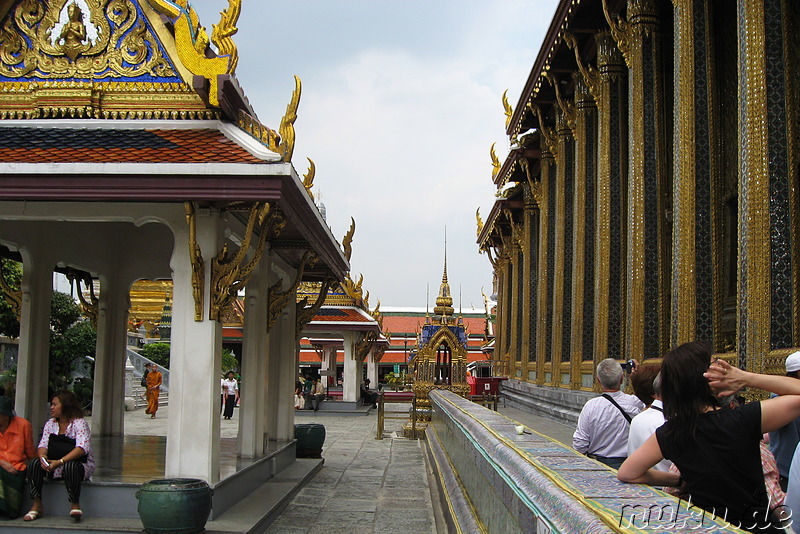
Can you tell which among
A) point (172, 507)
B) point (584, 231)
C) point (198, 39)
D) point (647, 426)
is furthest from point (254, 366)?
point (584, 231)

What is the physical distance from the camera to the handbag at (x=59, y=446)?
25.1 ft

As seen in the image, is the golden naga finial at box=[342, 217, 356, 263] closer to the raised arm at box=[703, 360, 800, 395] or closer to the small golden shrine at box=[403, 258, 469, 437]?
the small golden shrine at box=[403, 258, 469, 437]

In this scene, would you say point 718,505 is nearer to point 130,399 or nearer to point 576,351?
point 576,351

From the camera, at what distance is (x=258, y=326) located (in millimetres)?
10406

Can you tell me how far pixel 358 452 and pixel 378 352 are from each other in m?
30.9

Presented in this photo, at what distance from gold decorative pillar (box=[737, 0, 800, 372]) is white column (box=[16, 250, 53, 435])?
8.14 meters

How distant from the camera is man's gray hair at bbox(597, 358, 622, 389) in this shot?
5.13 m

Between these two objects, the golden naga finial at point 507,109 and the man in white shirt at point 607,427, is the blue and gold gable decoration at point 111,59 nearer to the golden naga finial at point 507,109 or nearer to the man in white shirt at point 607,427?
the man in white shirt at point 607,427

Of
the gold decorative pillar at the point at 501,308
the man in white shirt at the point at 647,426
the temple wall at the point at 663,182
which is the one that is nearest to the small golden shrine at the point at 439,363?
the temple wall at the point at 663,182

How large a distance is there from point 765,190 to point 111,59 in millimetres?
6646

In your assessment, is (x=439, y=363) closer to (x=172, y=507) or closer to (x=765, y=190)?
(x=765, y=190)

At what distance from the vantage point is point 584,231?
16312mm

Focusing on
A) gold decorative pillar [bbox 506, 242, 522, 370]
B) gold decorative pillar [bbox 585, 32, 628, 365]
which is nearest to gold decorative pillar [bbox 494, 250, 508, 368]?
gold decorative pillar [bbox 506, 242, 522, 370]

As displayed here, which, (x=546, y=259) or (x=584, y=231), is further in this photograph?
(x=546, y=259)
